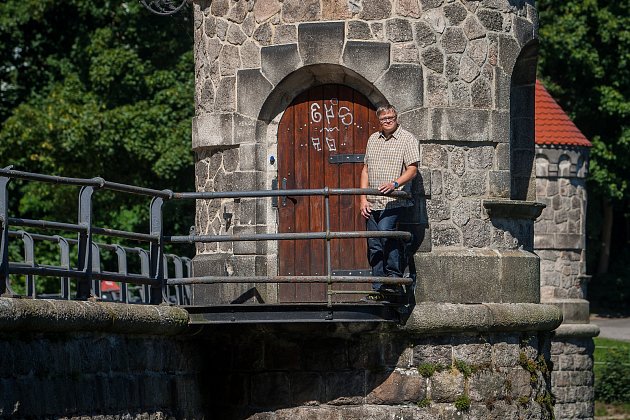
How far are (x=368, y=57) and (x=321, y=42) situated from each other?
1.47ft

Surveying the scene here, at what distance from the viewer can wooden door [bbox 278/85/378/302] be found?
15.4 meters

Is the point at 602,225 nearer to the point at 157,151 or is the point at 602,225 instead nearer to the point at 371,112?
the point at 157,151

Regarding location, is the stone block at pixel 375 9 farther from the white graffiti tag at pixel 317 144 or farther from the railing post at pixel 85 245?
the railing post at pixel 85 245

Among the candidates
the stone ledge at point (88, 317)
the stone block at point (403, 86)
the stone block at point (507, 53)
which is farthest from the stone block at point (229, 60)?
the stone ledge at point (88, 317)

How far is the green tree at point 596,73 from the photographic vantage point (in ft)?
120

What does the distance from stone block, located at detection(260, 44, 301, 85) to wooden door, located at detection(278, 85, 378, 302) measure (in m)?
0.34

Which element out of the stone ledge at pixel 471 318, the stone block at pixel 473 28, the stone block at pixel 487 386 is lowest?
the stone block at pixel 487 386

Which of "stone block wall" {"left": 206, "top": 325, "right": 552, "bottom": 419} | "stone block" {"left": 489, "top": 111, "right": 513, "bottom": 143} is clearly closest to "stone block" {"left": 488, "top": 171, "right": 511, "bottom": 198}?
"stone block" {"left": 489, "top": 111, "right": 513, "bottom": 143}

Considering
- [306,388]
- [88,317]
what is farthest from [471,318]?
[88,317]

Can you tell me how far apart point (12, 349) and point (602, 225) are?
32.0m

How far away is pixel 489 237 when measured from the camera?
15.5 metres

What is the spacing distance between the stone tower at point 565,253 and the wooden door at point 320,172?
37.4 feet

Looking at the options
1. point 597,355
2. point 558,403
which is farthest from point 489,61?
point 597,355

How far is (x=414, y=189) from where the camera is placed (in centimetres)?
1518
